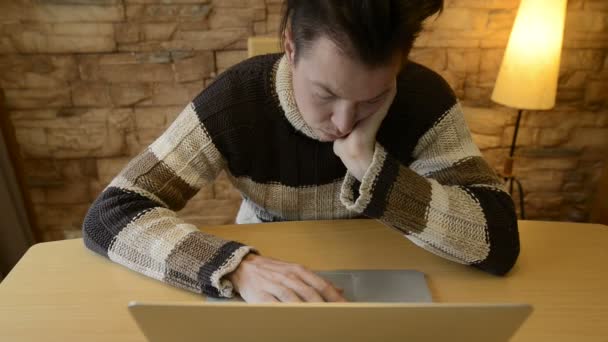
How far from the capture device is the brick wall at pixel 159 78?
153 centimetres

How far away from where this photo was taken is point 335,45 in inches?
26.5

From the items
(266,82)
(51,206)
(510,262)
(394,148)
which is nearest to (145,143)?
(51,206)

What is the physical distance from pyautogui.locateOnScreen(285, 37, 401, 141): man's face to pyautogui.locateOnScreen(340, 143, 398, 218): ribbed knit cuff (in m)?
0.08

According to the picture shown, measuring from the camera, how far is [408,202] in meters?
0.78

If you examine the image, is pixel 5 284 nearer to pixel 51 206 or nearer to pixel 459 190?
pixel 459 190

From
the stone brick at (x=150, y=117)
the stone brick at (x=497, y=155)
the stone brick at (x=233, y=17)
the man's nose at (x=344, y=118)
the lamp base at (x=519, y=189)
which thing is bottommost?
the lamp base at (x=519, y=189)

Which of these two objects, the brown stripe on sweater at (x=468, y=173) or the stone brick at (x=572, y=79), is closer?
the brown stripe on sweater at (x=468, y=173)

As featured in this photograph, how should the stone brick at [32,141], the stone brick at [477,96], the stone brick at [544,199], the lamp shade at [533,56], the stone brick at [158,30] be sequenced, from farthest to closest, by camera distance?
the stone brick at [544,199] → the stone brick at [477,96] → the stone brick at [32,141] → the stone brick at [158,30] → the lamp shade at [533,56]

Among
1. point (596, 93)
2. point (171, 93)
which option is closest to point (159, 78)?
point (171, 93)

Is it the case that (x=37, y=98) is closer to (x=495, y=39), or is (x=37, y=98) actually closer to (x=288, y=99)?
(x=288, y=99)

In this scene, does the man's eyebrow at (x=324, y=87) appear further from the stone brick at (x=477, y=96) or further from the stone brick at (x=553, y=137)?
the stone brick at (x=553, y=137)

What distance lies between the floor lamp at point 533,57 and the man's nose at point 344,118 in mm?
982

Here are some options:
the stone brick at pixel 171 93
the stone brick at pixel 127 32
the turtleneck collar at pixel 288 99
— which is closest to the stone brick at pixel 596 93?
the turtleneck collar at pixel 288 99

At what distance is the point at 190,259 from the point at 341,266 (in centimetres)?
26
